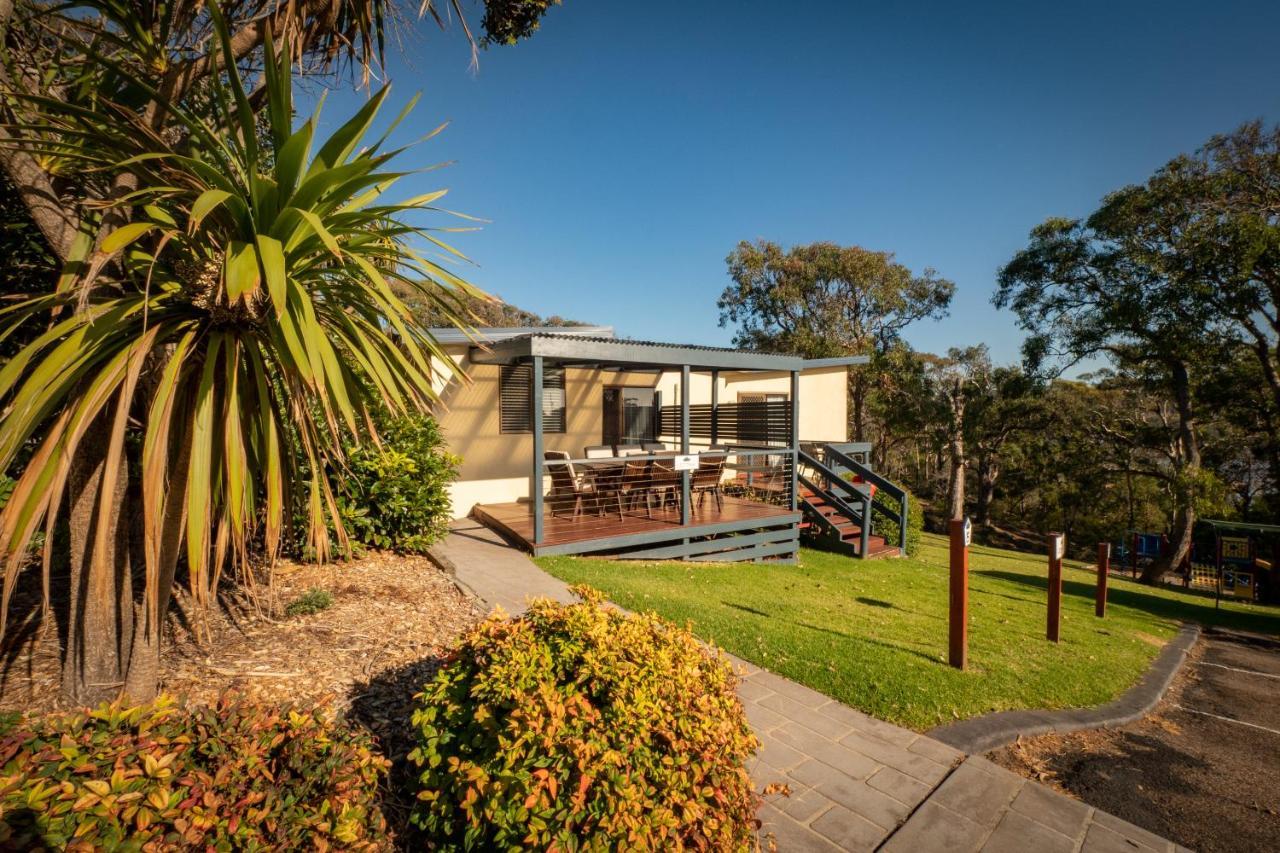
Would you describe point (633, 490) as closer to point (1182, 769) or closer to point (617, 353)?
point (617, 353)

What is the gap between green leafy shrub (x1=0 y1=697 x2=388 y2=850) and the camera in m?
1.49

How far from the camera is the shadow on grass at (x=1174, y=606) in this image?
32.4 ft

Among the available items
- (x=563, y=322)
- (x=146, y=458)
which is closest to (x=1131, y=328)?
(x=146, y=458)

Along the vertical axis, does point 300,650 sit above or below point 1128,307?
below

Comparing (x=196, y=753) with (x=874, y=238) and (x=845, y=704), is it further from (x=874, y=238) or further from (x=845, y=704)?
(x=874, y=238)

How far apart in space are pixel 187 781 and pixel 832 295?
3101cm

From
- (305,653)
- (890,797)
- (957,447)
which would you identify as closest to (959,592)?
(890,797)

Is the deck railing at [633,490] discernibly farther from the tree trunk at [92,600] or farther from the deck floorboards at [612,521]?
the tree trunk at [92,600]

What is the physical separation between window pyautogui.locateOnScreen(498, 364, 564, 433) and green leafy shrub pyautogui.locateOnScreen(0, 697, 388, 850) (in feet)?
29.5

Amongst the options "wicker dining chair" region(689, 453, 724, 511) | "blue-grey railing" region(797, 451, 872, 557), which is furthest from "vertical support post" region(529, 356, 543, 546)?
"blue-grey railing" region(797, 451, 872, 557)

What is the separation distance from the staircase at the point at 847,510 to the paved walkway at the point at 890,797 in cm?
819

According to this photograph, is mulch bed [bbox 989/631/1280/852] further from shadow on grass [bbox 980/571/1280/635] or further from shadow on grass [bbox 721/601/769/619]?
shadow on grass [bbox 980/571/1280/635]

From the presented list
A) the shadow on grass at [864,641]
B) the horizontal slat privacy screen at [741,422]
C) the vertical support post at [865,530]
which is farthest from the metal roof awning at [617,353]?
the shadow on grass at [864,641]

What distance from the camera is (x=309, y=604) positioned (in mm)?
4141
